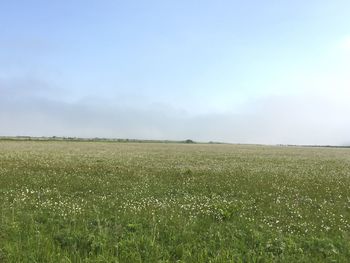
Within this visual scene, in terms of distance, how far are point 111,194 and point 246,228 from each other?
6.42 meters

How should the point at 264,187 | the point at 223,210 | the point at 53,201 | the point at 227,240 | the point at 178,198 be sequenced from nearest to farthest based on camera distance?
the point at 227,240 → the point at 223,210 → the point at 53,201 → the point at 178,198 → the point at 264,187

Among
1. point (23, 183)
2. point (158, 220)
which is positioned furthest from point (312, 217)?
point (23, 183)

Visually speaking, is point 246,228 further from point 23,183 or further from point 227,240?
point 23,183

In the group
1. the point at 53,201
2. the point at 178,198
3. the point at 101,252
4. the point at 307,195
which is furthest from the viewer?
the point at 307,195

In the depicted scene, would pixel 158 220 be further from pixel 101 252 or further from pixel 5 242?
pixel 5 242

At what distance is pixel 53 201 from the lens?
→ 1370cm

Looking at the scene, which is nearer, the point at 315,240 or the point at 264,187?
the point at 315,240

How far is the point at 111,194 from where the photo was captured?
1533 cm

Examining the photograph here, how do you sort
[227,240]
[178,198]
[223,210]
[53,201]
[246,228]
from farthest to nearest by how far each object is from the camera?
[178,198]
[53,201]
[223,210]
[246,228]
[227,240]

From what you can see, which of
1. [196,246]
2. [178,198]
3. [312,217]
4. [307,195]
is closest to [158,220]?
[196,246]

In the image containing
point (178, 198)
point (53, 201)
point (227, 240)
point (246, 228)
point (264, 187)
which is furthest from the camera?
point (264, 187)

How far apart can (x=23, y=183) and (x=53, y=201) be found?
4.71 meters

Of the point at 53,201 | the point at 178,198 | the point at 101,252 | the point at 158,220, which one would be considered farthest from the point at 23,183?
the point at 101,252

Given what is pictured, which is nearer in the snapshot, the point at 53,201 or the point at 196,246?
the point at 196,246
